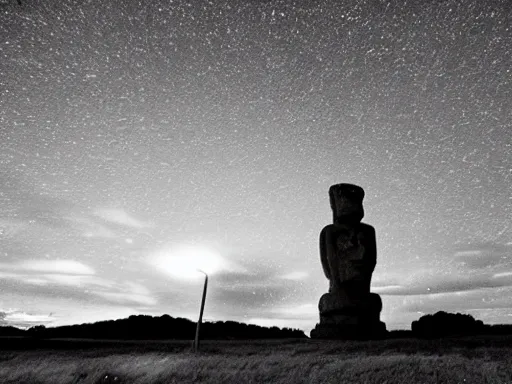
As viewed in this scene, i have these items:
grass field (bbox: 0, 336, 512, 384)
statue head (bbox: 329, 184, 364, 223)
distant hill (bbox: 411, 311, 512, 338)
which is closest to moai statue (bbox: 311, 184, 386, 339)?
statue head (bbox: 329, 184, 364, 223)

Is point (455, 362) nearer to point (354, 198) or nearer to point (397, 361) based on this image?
point (397, 361)

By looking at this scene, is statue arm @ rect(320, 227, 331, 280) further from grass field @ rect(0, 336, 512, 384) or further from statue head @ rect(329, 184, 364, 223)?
grass field @ rect(0, 336, 512, 384)

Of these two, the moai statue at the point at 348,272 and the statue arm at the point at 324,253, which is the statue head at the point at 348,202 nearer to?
the moai statue at the point at 348,272

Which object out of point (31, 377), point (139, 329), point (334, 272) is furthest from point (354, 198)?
point (139, 329)

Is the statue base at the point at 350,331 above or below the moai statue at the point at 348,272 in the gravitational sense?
below

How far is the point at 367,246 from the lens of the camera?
49.8 ft

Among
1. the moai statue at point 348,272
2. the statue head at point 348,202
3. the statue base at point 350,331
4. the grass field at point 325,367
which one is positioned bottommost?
the grass field at point 325,367

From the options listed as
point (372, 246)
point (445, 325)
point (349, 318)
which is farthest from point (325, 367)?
point (445, 325)

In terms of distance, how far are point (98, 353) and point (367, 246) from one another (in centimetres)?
1550

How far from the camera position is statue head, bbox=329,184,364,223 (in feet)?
50.6

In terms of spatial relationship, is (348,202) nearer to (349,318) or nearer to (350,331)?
(349,318)

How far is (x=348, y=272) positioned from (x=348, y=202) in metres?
2.60

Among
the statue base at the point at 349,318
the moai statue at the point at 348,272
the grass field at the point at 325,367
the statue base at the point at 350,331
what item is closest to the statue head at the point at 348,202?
the moai statue at the point at 348,272

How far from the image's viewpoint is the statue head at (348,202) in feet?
50.6
